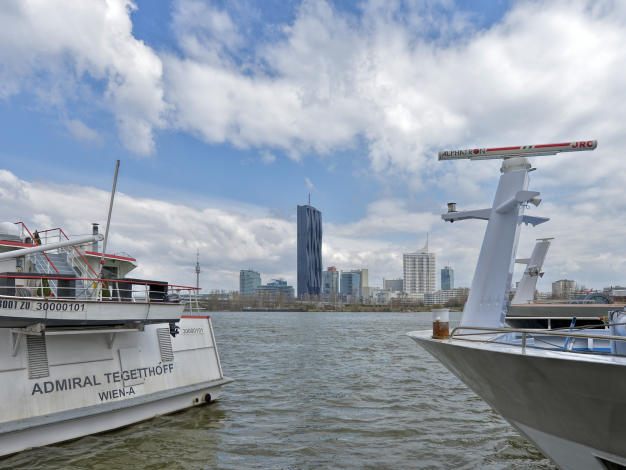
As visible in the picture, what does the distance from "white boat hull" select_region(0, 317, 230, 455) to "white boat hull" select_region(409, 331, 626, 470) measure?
8415 millimetres

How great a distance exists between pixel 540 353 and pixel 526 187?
5380 millimetres

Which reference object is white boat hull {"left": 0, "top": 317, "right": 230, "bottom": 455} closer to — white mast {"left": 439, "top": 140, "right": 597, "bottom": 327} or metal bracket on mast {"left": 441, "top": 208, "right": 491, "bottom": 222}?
white mast {"left": 439, "top": 140, "right": 597, "bottom": 327}

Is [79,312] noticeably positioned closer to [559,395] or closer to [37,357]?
[37,357]

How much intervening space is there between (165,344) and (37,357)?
3.79 metres

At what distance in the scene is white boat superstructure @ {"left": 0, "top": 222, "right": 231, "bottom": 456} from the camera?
33.7 feet

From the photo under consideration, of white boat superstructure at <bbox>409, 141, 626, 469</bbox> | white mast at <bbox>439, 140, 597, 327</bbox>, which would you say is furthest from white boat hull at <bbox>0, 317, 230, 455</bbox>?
white mast at <bbox>439, 140, 597, 327</bbox>

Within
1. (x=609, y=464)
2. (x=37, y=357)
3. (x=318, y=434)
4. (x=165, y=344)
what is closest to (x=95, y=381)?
(x=37, y=357)

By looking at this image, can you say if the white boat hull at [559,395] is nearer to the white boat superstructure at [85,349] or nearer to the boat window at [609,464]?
the boat window at [609,464]

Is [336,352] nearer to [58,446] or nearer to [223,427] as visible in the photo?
[223,427]

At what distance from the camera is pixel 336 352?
32.2 meters

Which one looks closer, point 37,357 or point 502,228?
point 37,357

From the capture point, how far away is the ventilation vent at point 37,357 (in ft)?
34.7

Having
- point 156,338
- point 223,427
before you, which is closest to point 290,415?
point 223,427

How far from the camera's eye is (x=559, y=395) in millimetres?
6516
